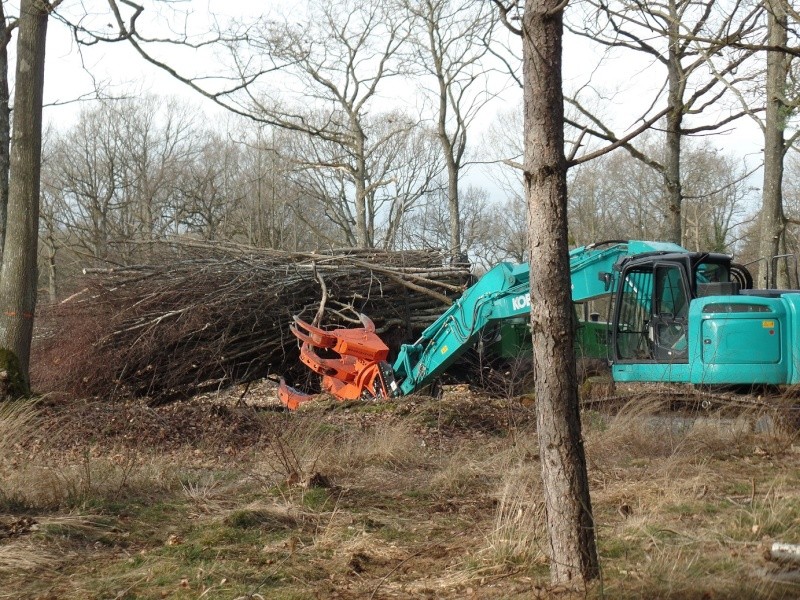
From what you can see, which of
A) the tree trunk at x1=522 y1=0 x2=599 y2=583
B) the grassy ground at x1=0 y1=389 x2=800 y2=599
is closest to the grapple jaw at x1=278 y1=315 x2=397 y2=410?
the grassy ground at x1=0 y1=389 x2=800 y2=599

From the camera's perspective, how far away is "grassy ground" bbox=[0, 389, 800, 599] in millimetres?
4672

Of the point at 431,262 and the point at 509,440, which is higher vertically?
the point at 431,262

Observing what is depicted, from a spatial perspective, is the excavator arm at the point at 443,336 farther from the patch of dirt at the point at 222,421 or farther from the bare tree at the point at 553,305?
the bare tree at the point at 553,305

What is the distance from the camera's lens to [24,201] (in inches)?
414

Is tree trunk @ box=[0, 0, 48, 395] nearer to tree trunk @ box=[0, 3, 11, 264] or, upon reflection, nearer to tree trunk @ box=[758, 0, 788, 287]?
tree trunk @ box=[0, 3, 11, 264]

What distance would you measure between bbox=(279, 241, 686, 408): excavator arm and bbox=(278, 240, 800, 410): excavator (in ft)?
0.05

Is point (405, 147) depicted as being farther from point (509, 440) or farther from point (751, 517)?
point (751, 517)

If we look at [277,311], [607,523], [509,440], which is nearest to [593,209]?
[277,311]

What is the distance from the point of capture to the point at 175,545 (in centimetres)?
545

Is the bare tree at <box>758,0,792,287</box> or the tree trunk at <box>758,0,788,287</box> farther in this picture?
the tree trunk at <box>758,0,788,287</box>

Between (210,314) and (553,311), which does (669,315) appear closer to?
(210,314)

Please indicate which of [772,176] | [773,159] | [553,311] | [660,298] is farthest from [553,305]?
[772,176]

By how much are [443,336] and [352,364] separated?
1429mm

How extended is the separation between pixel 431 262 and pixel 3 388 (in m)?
8.60
